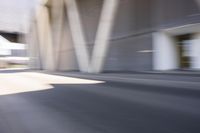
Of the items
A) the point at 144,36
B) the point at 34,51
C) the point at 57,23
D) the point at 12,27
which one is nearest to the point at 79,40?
the point at 144,36

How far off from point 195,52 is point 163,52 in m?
2.43

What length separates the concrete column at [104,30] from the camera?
27.3 metres

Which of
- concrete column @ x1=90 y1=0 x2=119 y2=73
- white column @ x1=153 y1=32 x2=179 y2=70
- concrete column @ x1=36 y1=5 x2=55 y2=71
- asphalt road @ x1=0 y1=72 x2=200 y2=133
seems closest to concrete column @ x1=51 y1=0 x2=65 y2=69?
concrete column @ x1=36 y1=5 x2=55 y2=71

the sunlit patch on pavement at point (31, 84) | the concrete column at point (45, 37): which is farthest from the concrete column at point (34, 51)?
the sunlit patch on pavement at point (31, 84)

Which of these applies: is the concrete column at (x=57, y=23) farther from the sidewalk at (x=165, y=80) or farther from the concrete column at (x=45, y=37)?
the sidewalk at (x=165, y=80)

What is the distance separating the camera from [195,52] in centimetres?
2836

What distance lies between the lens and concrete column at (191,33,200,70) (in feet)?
89.3

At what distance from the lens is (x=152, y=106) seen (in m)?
Answer: 7.48

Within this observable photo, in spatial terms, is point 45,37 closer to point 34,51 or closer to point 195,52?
point 34,51

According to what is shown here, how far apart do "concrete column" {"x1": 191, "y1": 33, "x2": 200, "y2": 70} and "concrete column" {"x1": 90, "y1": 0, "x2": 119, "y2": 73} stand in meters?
6.33

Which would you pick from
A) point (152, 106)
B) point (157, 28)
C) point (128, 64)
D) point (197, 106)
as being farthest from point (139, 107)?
point (128, 64)

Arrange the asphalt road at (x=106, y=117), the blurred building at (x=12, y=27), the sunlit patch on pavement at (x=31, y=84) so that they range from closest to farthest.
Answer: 1. the asphalt road at (x=106, y=117)
2. the sunlit patch on pavement at (x=31, y=84)
3. the blurred building at (x=12, y=27)

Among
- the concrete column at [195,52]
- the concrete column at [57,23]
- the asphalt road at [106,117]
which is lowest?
the asphalt road at [106,117]

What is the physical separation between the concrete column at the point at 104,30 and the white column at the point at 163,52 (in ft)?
11.6
